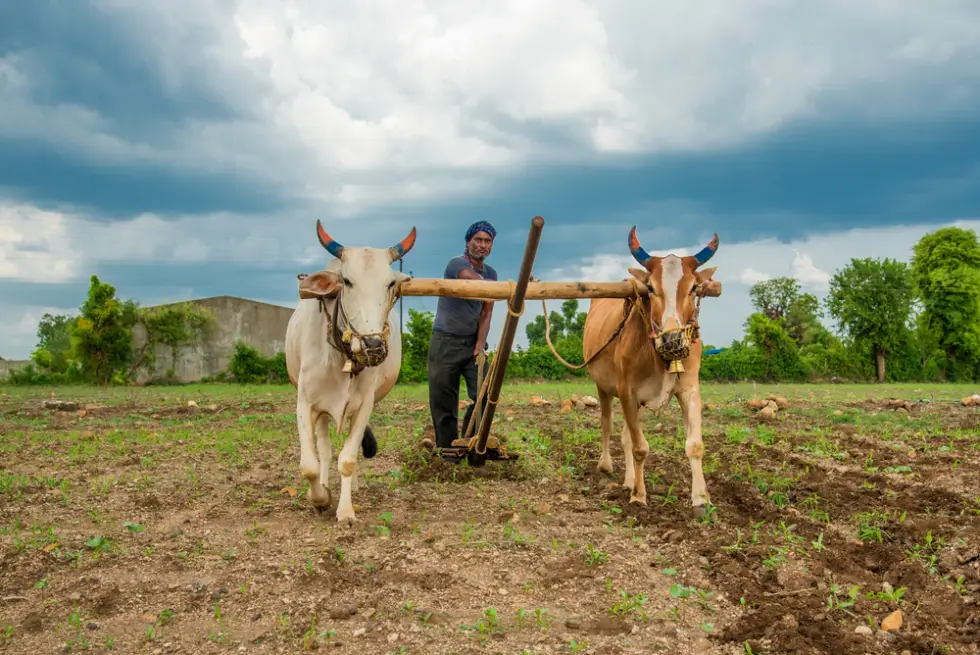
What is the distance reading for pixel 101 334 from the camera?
3175 cm

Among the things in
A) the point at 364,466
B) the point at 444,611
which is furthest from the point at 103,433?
the point at 444,611

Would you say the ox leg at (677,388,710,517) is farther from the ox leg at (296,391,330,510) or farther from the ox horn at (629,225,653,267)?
the ox leg at (296,391,330,510)

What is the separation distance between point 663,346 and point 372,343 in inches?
87.2

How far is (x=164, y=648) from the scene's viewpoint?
171 inches

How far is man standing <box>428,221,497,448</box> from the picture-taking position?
7.87 m

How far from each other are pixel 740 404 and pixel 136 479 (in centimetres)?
1223

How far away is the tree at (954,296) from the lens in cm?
4569

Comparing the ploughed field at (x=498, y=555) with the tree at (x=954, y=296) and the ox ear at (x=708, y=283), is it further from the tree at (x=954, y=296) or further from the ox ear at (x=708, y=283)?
the tree at (x=954, y=296)

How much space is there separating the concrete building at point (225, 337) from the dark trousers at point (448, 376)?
2898 centimetres

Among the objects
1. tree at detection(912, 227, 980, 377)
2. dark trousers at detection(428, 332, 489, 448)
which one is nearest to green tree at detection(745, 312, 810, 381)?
tree at detection(912, 227, 980, 377)

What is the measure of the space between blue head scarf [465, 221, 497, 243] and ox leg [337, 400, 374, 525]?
2.22m

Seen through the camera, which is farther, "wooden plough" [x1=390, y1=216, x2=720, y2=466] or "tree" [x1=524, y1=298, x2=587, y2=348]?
"tree" [x1=524, y1=298, x2=587, y2=348]

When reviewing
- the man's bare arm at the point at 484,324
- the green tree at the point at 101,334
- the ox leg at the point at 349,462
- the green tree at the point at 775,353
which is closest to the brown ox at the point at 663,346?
the man's bare arm at the point at 484,324

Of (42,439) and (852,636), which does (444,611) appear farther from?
(42,439)
